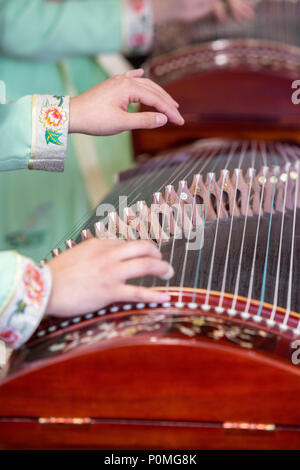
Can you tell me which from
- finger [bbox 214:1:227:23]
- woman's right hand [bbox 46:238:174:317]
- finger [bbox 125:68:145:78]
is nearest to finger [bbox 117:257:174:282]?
woman's right hand [bbox 46:238:174:317]

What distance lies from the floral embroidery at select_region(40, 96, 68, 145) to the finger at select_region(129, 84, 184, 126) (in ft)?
0.36

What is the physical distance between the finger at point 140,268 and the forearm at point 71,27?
1177mm

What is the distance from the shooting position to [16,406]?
2.68 feet

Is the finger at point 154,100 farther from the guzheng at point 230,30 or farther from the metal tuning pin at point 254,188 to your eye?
the guzheng at point 230,30

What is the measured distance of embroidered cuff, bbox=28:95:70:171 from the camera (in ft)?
3.19

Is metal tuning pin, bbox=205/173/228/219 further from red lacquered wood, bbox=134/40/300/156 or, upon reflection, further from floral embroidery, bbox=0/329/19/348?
red lacquered wood, bbox=134/40/300/156

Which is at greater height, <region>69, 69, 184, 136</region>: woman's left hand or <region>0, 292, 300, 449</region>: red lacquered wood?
<region>69, 69, 184, 136</region>: woman's left hand

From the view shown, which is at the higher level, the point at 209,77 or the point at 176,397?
the point at 209,77

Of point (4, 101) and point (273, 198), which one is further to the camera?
point (273, 198)

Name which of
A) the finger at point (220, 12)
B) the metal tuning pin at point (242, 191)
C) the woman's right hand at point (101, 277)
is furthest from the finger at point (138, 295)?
the finger at point (220, 12)

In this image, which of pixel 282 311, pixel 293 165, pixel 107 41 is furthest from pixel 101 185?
pixel 282 311

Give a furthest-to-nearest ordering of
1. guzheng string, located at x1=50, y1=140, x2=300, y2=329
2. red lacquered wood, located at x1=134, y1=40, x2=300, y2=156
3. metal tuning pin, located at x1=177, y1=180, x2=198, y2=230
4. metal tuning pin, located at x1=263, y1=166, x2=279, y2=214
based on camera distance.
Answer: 1. red lacquered wood, located at x1=134, y1=40, x2=300, y2=156
2. metal tuning pin, located at x1=263, y1=166, x2=279, y2=214
3. metal tuning pin, located at x1=177, y1=180, x2=198, y2=230
4. guzheng string, located at x1=50, y1=140, x2=300, y2=329

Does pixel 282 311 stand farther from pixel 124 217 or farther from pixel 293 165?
pixel 293 165

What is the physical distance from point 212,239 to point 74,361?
1.11ft
